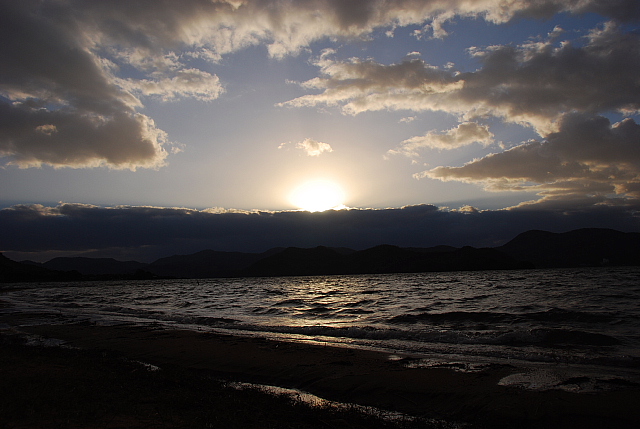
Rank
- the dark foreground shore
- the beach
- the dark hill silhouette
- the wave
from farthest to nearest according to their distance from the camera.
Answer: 1. the dark hill silhouette
2. the wave
3. the beach
4. the dark foreground shore

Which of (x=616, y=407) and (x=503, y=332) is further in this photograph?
(x=503, y=332)

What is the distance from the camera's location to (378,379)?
8.98 meters

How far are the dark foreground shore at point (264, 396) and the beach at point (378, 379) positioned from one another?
28 mm

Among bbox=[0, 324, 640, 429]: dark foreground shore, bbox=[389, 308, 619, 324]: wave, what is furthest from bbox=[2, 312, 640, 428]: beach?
bbox=[389, 308, 619, 324]: wave

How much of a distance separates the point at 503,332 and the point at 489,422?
998 cm

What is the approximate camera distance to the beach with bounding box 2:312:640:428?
6.74 m

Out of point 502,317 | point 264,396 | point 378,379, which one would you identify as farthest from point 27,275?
point 378,379

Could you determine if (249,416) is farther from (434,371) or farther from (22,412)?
(434,371)

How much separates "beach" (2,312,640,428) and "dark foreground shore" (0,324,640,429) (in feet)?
0.09

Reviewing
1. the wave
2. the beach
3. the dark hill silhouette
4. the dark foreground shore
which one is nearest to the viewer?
the dark foreground shore

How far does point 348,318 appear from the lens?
21.7m

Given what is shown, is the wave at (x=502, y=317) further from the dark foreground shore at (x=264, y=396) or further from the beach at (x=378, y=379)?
the dark foreground shore at (x=264, y=396)

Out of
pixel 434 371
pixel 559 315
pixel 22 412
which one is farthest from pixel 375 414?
pixel 559 315

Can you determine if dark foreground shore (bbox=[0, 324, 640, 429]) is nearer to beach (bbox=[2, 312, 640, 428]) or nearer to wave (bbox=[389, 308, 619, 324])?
beach (bbox=[2, 312, 640, 428])
